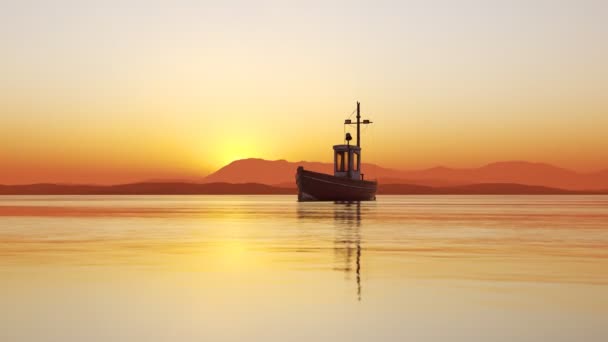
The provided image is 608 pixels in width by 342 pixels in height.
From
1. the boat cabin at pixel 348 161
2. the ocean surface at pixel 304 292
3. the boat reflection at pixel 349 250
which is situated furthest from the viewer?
the boat cabin at pixel 348 161

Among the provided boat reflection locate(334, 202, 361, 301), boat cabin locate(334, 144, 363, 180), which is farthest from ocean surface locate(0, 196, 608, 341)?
boat cabin locate(334, 144, 363, 180)

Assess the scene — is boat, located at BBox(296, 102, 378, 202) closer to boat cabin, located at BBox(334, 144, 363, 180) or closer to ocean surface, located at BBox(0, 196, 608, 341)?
boat cabin, located at BBox(334, 144, 363, 180)

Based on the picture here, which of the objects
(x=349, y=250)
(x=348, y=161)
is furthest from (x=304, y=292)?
(x=348, y=161)

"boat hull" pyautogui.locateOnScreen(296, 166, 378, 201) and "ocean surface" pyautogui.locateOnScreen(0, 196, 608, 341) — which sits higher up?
"boat hull" pyautogui.locateOnScreen(296, 166, 378, 201)

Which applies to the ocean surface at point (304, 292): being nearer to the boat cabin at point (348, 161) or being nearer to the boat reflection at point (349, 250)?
the boat reflection at point (349, 250)

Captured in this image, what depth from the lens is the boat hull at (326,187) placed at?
315ft

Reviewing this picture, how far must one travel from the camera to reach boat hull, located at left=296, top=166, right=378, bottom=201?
315 feet

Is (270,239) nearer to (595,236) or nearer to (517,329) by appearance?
(595,236)

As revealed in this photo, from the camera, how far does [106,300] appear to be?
13.9 metres

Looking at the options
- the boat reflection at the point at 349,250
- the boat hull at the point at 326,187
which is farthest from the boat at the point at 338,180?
the boat reflection at the point at 349,250

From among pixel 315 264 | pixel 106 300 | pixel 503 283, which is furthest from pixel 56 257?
pixel 503 283

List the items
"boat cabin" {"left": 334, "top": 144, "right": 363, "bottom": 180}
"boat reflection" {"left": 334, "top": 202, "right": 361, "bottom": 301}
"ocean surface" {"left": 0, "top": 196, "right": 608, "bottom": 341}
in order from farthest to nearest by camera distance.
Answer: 1. "boat cabin" {"left": 334, "top": 144, "right": 363, "bottom": 180}
2. "boat reflection" {"left": 334, "top": 202, "right": 361, "bottom": 301}
3. "ocean surface" {"left": 0, "top": 196, "right": 608, "bottom": 341}

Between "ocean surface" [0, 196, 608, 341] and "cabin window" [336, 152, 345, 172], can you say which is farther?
"cabin window" [336, 152, 345, 172]

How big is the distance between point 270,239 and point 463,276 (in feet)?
49.8
